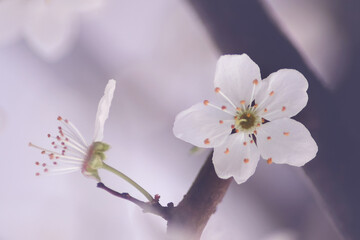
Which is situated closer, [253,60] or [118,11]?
[253,60]

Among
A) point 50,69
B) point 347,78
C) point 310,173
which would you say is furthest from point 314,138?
point 50,69

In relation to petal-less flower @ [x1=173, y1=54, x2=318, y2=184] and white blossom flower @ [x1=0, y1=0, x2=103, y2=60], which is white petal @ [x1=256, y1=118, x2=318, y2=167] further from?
white blossom flower @ [x1=0, y1=0, x2=103, y2=60]

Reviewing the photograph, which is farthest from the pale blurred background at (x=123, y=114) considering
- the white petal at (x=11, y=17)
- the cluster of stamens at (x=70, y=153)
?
the cluster of stamens at (x=70, y=153)

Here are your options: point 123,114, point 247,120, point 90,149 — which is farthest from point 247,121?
point 123,114

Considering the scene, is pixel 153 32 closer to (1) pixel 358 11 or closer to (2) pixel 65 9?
(2) pixel 65 9

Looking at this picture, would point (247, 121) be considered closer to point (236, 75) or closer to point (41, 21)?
point (236, 75)
